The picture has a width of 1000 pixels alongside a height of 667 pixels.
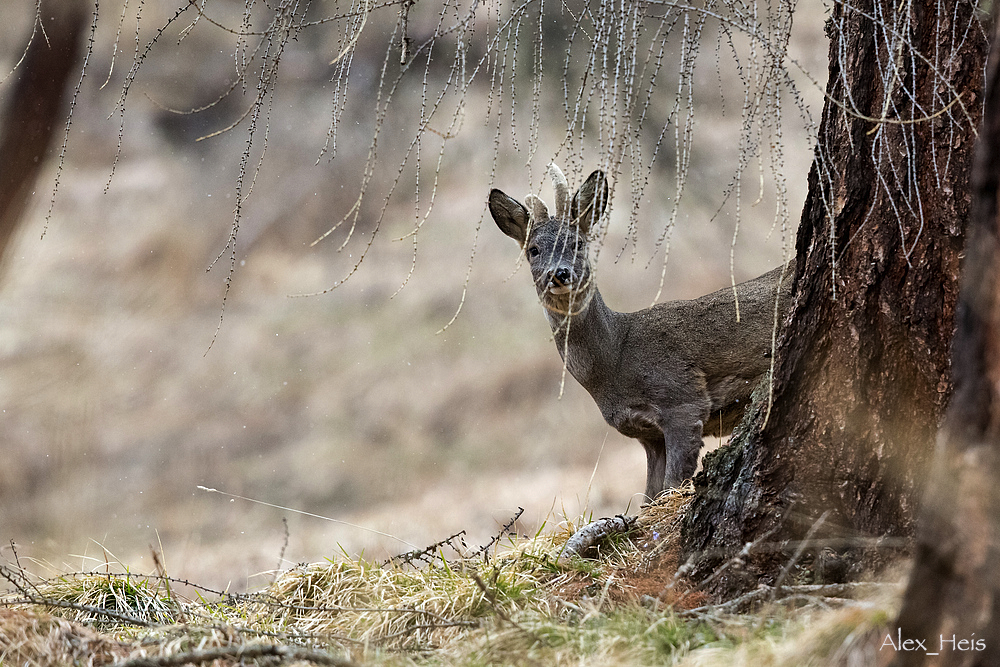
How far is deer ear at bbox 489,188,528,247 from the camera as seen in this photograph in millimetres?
4551

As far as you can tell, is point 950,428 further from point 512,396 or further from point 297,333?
point 297,333

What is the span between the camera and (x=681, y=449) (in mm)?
4555

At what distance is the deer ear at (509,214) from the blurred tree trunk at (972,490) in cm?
309

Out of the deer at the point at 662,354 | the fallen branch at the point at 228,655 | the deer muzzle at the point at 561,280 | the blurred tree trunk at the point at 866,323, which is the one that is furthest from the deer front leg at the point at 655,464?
the fallen branch at the point at 228,655

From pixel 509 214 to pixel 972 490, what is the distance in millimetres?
3376

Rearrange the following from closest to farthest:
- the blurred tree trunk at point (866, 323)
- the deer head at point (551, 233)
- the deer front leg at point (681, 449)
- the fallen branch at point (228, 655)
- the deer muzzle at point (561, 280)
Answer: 1. the fallen branch at point (228, 655)
2. the blurred tree trunk at point (866, 323)
3. the deer muzzle at point (561, 280)
4. the deer head at point (551, 233)
5. the deer front leg at point (681, 449)

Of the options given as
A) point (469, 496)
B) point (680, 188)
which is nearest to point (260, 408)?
point (469, 496)

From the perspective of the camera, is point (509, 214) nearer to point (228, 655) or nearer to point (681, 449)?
point (681, 449)

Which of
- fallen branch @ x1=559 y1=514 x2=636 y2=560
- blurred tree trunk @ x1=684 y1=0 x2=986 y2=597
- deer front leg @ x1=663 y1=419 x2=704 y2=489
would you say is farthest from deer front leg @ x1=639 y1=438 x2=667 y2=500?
blurred tree trunk @ x1=684 y1=0 x2=986 y2=597

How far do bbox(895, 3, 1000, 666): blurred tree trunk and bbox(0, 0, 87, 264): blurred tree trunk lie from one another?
116 inches

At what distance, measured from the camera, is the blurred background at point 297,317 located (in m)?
11.1
